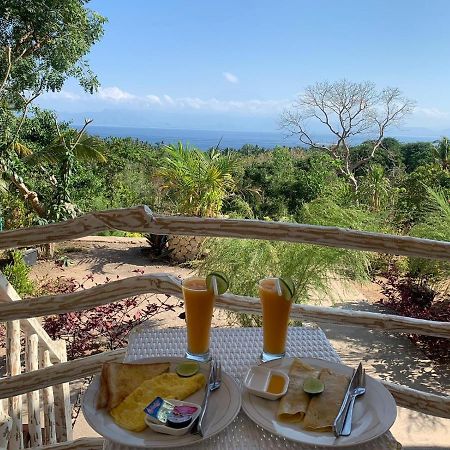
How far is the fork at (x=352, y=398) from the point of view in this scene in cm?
72

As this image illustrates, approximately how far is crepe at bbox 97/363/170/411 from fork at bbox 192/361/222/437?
3.4 inches

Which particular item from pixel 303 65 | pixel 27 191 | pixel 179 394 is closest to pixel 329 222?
pixel 179 394

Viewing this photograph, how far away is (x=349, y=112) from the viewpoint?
554 inches

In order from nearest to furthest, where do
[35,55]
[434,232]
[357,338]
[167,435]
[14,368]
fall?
[167,435], [14,368], [434,232], [357,338], [35,55]

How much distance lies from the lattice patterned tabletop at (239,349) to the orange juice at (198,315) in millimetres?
45

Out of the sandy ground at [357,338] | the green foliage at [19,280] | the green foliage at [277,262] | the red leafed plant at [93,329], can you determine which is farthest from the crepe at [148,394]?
the green foliage at [19,280]

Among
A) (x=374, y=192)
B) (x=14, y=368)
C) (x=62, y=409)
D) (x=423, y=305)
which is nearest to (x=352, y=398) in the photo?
(x=14, y=368)

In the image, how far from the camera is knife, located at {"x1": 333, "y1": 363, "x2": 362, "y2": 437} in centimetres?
72

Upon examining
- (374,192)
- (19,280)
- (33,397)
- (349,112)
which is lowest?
(19,280)

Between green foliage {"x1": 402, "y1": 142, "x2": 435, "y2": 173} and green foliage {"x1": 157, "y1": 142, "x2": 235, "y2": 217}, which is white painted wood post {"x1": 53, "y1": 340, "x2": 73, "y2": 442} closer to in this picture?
green foliage {"x1": 157, "y1": 142, "x2": 235, "y2": 217}

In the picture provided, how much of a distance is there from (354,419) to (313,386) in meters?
0.08

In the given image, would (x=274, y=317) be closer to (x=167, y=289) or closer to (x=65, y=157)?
(x=167, y=289)

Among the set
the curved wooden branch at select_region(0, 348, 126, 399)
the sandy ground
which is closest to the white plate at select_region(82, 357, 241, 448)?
the curved wooden branch at select_region(0, 348, 126, 399)

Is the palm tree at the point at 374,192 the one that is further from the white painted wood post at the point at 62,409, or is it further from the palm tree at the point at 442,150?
the palm tree at the point at 442,150
